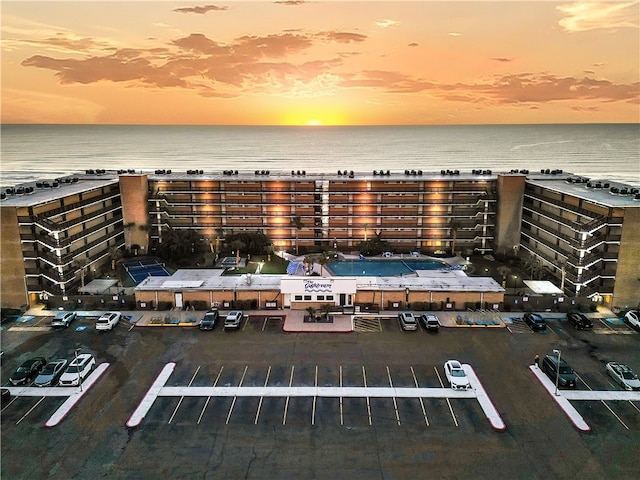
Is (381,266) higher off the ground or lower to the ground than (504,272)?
lower

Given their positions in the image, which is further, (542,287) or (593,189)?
(593,189)

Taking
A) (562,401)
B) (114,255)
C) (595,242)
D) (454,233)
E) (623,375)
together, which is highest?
(595,242)

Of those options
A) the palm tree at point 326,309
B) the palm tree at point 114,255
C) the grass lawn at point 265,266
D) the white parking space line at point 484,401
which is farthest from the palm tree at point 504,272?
the palm tree at point 114,255

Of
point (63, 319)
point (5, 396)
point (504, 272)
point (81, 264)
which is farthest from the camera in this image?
point (504, 272)

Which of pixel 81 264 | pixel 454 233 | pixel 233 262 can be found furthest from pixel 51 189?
pixel 454 233

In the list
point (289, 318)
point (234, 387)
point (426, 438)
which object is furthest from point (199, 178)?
point (426, 438)

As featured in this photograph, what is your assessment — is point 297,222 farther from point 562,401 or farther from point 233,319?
point 562,401

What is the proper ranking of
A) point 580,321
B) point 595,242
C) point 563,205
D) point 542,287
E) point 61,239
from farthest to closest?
1. point 563,205
2. point 542,287
3. point 61,239
4. point 595,242
5. point 580,321

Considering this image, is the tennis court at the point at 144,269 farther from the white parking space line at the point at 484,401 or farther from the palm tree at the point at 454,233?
the palm tree at the point at 454,233
